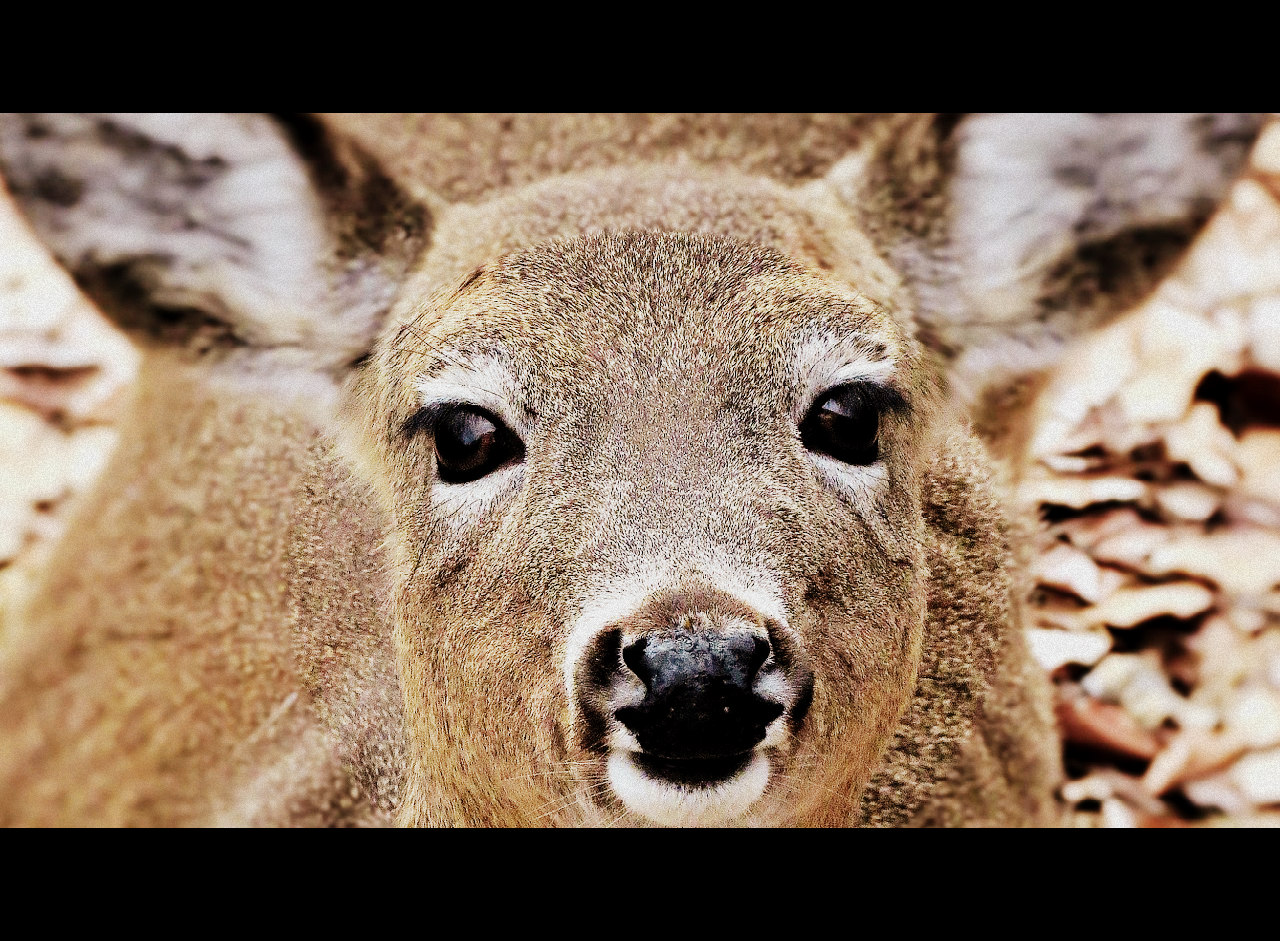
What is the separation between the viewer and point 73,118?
1950mm

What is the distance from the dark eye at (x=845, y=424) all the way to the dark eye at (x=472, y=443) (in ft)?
1.35

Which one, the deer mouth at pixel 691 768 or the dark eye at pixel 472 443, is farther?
the dark eye at pixel 472 443

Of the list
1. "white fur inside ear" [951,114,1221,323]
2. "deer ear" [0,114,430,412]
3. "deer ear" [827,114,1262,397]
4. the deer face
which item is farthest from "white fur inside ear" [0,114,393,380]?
"white fur inside ear" [951,114,1221,323]

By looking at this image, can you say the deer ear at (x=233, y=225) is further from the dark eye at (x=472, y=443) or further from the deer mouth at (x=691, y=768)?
the deer mouth at (x=691, y=768)

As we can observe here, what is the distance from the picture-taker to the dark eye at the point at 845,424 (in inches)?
73.2

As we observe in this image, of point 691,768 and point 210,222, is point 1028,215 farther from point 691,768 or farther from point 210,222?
point 210,222

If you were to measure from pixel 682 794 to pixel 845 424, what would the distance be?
562 millimetres

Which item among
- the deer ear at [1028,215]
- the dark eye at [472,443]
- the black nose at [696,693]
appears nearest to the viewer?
the black nose at [696,693]

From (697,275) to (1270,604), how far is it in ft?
4.81

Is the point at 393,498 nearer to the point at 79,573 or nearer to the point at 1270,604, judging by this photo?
the point at 79,573

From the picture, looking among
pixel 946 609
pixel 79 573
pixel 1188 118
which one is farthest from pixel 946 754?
pixel 79 573

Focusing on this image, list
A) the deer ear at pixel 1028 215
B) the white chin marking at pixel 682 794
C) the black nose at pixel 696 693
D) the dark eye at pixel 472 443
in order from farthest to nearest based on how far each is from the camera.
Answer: the deer ear at pixel 1028 215 < the dark eye at pixel 472 443 < the white chin marking at pixel 682 794 < the black nose at pixel 696 693

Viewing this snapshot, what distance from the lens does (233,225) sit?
197 centimetres

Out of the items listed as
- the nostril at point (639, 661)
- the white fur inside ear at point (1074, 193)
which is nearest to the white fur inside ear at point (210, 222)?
the nostril at point (639, 661)
